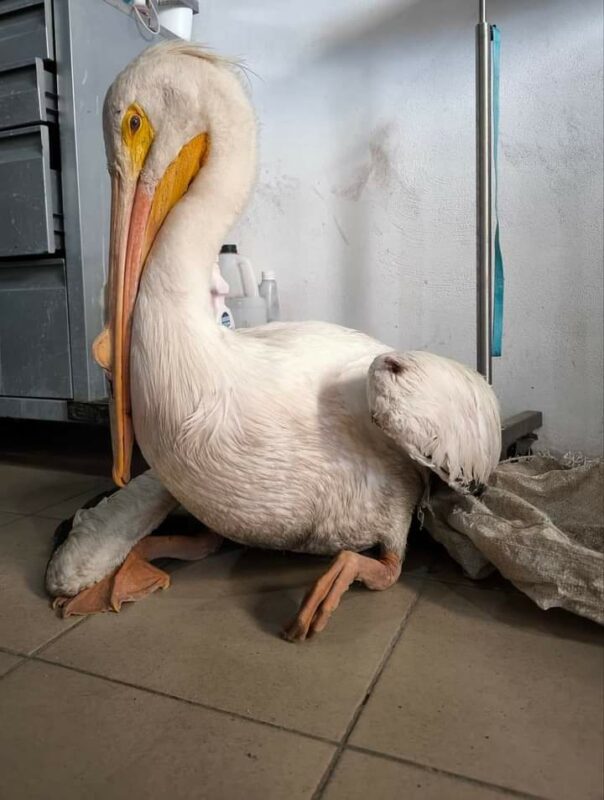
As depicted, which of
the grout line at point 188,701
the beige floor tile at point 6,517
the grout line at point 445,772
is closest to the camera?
the grout line at point 445,772

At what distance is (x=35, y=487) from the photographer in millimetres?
1998

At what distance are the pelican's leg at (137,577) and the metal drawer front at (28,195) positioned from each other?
1028 millimetres

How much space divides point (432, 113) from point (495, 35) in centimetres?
41

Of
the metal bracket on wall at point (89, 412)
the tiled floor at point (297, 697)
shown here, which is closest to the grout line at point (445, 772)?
the tiled floor at point (297, 697)

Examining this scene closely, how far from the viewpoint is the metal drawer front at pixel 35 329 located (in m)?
1.93

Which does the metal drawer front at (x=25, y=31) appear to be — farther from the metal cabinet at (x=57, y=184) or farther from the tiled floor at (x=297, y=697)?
the tiled floor at (x=297, y=697)

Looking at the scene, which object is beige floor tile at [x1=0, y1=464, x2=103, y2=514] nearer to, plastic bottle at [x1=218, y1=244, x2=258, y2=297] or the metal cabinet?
the metal cabinet

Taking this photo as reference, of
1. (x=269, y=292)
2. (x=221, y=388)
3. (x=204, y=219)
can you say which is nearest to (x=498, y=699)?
(x=221, y=388)

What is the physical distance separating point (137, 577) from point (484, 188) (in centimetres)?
122

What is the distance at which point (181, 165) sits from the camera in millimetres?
1117

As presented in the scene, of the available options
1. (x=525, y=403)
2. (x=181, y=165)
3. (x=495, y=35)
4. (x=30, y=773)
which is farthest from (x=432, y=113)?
(x=30, y=773)

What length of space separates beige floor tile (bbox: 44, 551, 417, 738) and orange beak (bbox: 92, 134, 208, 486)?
0.85 feet

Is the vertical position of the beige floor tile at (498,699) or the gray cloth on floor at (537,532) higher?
the gray cloth on floor at (537,532)

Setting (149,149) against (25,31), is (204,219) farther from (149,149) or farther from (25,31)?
(25,31)
